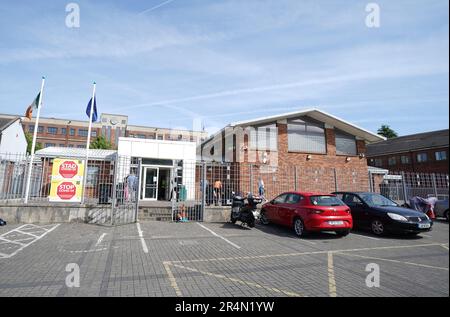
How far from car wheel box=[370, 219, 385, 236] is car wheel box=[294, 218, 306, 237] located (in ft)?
9.26

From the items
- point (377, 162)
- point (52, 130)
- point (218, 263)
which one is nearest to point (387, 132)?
point (377, 162)

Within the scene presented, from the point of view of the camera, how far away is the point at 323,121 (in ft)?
66.2

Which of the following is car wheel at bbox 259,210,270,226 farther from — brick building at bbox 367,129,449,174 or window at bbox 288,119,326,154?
brick building at bbox 367,129,449,174

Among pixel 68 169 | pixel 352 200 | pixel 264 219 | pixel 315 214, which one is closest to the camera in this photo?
pixel 315 214

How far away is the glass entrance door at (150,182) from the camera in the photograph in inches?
737

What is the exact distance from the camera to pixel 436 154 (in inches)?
1356

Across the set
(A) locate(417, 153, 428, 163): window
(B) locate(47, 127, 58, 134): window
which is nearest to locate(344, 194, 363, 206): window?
(A) locate(417, 153, 428, 163): window

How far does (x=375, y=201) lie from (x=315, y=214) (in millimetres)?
3546

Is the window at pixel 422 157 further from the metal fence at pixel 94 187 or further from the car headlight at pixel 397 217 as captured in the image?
the metal fence at pixel 94 187

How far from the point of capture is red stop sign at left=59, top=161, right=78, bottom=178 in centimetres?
1040

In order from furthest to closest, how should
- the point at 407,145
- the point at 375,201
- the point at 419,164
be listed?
the point at 407,145 < the point at 419,164 < the point at 375,201

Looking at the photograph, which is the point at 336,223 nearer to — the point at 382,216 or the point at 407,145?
the point at 382,216

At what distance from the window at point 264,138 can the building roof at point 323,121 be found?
1.58ft

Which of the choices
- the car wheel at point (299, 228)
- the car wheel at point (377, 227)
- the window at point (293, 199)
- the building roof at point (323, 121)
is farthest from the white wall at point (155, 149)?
the car wheel at point (377, 227)
